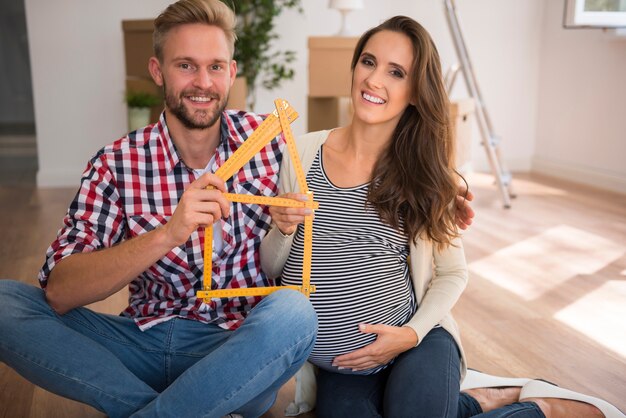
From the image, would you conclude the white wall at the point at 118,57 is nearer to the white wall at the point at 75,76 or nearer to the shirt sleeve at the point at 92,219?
the white wall at the point at 75,76

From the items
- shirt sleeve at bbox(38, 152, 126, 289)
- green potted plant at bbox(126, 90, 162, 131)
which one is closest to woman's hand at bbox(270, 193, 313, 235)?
shirt sleeve at bbox(38, 152, 126, 289)

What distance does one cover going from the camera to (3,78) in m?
8.74

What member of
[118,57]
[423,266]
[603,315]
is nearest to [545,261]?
[603,315]

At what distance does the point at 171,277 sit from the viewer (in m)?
1.82

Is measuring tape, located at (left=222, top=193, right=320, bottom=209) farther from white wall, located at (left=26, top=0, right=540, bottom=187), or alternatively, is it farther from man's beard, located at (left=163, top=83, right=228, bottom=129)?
white wall, located at (left=26, top=0, right=540, bottom=187)

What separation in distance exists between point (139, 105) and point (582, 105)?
3.59 metres

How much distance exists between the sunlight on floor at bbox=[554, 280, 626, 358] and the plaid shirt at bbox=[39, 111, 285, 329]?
146 cm

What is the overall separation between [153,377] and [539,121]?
5.42m

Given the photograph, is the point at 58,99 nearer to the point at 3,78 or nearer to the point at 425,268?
the point at 3,78

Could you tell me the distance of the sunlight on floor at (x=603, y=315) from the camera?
8.60ft

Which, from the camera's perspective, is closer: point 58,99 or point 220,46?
point 220,46

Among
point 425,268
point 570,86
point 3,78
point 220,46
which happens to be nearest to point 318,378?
point 425,268

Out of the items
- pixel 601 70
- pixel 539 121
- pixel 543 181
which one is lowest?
pixel 543 181

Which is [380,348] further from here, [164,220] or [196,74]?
[196,74]
